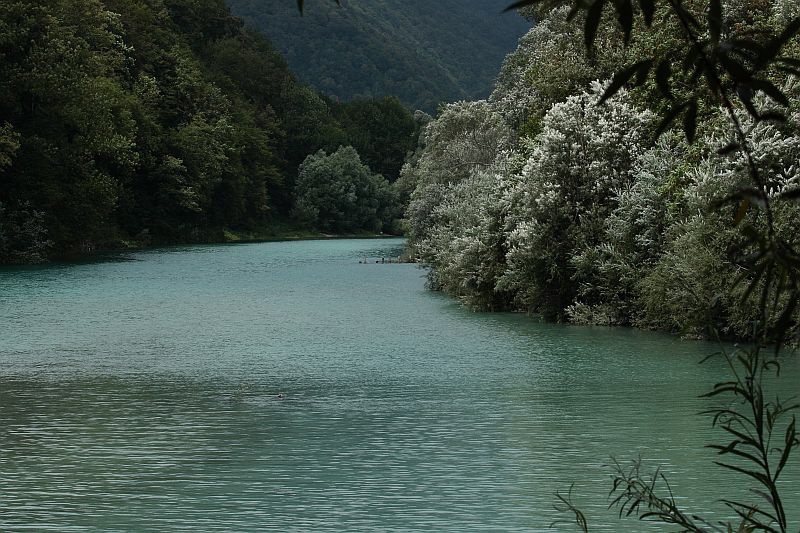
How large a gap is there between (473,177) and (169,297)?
1060cm

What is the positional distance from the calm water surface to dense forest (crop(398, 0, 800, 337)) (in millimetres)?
1037

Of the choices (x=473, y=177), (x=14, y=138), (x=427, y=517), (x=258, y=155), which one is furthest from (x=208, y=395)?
(x=258, y=155)

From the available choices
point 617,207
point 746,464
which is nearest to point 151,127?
point 617,207

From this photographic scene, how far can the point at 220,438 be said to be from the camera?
12.5 metres

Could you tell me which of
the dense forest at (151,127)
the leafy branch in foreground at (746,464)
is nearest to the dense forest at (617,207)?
the leafy branch in foreground at (746,464)

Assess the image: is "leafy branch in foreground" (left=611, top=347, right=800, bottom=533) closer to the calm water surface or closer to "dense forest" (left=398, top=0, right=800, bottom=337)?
the calm water surface

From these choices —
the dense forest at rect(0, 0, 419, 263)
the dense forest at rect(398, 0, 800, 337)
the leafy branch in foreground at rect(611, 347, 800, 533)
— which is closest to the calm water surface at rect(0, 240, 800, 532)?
the dense forest at rect(398, 0, 800, 337)

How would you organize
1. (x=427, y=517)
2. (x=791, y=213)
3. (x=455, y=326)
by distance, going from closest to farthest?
(x=427, y=517), (x=791, y=213), (x=455, y=326)

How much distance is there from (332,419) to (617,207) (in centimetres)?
1274

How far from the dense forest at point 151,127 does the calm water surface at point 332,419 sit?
27.4 meters

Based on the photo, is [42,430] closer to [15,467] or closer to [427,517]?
[15,467]

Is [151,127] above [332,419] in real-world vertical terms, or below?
above

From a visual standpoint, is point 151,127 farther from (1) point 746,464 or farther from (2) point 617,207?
(1) point 746,464

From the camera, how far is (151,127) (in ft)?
247
